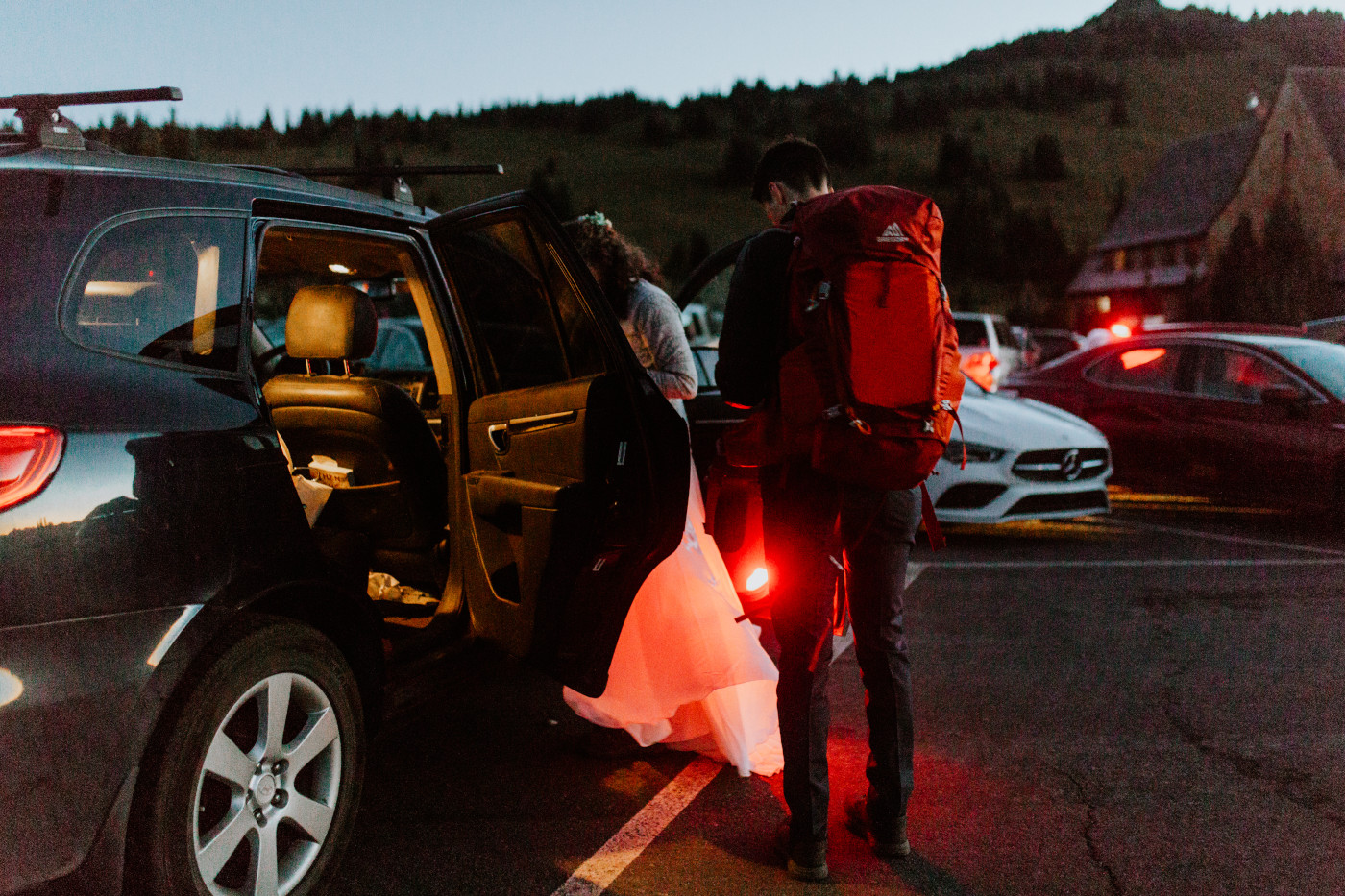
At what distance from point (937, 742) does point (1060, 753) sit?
0.41m

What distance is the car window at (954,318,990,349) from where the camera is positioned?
57.2 ft

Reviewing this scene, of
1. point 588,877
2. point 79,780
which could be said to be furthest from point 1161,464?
point 79,780

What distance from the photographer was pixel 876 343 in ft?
8.14

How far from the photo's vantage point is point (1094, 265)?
6312cm

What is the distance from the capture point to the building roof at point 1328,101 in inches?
1944

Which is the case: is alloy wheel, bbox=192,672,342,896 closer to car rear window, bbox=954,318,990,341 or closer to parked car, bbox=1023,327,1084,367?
car rear window, bbox=954,318,990,341

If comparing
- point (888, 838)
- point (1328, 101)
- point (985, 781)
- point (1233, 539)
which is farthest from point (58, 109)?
point (1328, 101)

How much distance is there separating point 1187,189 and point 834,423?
6191 cm

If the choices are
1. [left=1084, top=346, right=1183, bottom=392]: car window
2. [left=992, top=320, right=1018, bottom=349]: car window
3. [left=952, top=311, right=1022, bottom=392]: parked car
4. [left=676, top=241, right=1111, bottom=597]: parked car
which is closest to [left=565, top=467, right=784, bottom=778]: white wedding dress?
[left=676, top=241, right=1111, bottom=597]: parked car

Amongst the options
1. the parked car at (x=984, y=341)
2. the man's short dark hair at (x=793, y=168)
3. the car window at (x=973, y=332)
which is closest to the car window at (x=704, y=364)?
the man's short dark hair at (x=793, y=168)

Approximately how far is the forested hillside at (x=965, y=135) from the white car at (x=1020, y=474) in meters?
54.2

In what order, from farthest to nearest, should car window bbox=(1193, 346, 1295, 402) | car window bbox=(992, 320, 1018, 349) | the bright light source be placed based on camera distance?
car window bbox=(992, 320, 1018, 349) → the bright light source → car window bbox=(1193, 346, 1295, 402)

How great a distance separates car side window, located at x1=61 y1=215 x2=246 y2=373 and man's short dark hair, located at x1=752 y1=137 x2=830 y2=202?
136cm

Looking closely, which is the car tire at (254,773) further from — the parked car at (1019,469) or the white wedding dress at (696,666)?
the parked car at (1019,469)
